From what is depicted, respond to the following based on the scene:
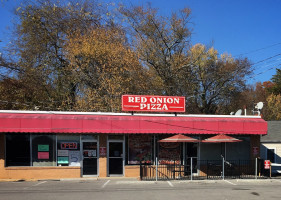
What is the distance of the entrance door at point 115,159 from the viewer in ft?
50.5

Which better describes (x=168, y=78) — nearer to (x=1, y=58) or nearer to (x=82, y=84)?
(x=82, y=84)

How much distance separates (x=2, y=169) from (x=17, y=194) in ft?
15.4

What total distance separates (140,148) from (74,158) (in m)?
3.81

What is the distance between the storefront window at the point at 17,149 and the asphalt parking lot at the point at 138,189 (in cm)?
142

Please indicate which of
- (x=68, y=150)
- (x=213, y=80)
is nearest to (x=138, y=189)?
(x=68, y=150)

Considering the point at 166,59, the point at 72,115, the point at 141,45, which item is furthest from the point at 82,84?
the point at 72,115

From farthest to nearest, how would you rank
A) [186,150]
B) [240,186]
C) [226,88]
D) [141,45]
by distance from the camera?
[226,88] → [141,45] → [186,150] → [240,186]

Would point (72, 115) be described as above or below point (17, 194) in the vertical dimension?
above

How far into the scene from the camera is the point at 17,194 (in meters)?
10.5

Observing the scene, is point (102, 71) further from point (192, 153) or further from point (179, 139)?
point (179, 139)

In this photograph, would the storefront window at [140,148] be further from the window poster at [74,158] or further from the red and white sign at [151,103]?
the window poster at [74,158]

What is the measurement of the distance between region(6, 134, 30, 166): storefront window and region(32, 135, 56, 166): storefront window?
0.37 m

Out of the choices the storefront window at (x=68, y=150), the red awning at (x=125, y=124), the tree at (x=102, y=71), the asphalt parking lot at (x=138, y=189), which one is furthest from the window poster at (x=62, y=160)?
the tree at (x=102, y=71)

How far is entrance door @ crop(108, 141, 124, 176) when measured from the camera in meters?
15.4
